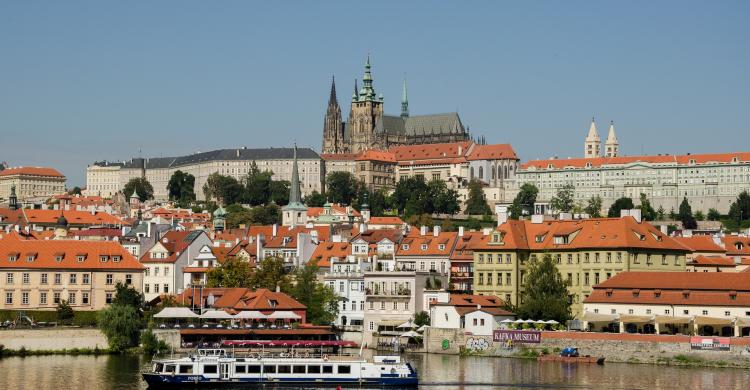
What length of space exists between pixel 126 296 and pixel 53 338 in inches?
293

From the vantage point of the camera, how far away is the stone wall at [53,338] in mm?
71125

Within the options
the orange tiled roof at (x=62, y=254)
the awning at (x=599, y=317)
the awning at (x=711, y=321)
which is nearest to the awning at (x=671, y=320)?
the awning at (x=711, y=321)

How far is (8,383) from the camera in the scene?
58.2m

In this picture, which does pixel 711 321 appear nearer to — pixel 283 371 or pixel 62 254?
pixel 283 371

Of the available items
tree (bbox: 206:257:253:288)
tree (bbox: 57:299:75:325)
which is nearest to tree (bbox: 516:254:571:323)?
tree (bbox: 206:257:253:288)

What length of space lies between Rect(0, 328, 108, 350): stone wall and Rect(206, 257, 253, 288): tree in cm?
1491

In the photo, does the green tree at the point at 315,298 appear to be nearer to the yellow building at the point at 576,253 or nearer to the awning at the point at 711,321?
the yellow building at the point at 576,253

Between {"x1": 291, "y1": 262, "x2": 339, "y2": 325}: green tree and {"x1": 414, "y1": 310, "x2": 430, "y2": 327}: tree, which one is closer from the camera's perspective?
{"x1": 414, "y1": 310, "x2": 430, "y2": 327}: tree

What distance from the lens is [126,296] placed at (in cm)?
7869

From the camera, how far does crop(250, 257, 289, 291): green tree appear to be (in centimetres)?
8638

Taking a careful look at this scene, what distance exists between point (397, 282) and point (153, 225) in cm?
3006

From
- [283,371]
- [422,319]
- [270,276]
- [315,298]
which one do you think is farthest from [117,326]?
[422,319]

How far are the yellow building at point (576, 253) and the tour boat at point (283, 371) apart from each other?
24649 millimetres

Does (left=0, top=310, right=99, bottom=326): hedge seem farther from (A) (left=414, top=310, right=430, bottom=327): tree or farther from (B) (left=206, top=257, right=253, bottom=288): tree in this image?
(A) (left=414, top=310, right=430, bottom=327): tree
